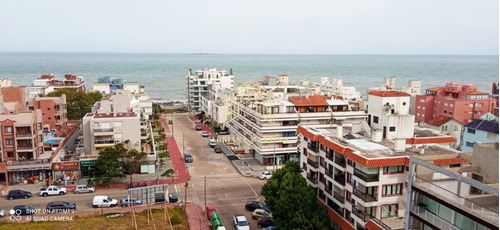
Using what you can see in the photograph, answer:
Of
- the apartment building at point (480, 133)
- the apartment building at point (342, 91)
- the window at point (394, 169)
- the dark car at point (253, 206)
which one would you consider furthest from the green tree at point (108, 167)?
the apartment building at point (342, 91)

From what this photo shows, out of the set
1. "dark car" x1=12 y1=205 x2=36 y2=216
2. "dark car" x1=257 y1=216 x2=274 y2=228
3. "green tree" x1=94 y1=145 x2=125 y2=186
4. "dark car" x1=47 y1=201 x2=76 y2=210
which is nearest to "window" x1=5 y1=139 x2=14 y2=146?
"green tree" x1=94 y1=145 x2=125 y2=186

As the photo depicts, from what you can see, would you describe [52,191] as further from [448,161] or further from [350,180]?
[448,161]

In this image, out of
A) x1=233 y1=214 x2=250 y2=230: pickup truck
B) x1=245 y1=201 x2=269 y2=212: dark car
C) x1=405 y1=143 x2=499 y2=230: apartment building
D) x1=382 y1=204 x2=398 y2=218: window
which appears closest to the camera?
x1=405 y1=143 x2=499 y2=230: apartment building

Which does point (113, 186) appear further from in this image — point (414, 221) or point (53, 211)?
point (414, 221)

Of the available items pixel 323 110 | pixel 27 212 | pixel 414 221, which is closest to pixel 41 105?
pixel 27 212

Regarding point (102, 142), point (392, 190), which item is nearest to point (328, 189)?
point (392, 190)

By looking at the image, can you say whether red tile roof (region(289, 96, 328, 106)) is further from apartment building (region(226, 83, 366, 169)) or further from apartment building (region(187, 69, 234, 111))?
apartment building (region(187, 69, 234, 111))
